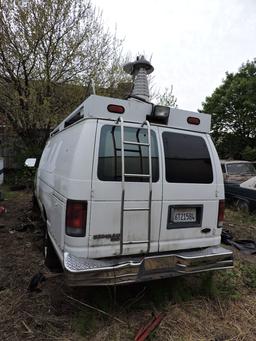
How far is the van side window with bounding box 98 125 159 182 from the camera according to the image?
122 inches

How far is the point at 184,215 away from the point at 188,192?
0.91 feet

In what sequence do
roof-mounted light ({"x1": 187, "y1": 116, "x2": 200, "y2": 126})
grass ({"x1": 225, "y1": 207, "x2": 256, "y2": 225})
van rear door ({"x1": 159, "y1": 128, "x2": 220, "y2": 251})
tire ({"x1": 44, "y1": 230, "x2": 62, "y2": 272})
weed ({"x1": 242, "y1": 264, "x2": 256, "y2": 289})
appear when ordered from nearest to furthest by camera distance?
van rear door ({"x1": 159, "y1": 128, "x2": 220, "y2": 251}) → roof-mounted light ({"x1": 187, "y1": 116, "x2": 200, "y2": 126}) → tire ({"x1": 44, "y1": 230, "x2": 62, "y2": 272}) → weed ({"x1": 242, "y1": 264, "x2": 256, "y2": 289}) → grass ({"x1": 225, "y1": 207, "x2": 256, "y2": 225})

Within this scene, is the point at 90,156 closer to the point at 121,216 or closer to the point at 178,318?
the point at 121,216

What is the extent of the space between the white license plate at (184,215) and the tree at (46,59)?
9.78 m

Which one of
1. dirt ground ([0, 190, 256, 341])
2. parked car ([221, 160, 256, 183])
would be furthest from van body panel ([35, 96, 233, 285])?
parked car ([221, 160, 256, 183])

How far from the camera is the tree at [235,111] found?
20.6 m

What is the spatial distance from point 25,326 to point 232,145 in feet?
70.5

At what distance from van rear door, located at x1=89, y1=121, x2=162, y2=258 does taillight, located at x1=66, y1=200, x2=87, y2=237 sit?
0.08 meters

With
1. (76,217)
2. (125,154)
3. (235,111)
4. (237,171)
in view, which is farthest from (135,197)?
(235,111)

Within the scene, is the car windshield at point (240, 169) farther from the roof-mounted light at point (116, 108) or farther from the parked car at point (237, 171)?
the roof-mounted light at point (116, 108)

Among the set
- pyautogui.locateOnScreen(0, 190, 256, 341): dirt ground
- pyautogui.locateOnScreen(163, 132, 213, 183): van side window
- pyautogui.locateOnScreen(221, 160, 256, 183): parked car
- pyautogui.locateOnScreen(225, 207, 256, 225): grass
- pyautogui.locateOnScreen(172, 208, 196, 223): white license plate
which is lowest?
pyautogui.locateOnScreen(0, 190, 256, 341): dirt ground

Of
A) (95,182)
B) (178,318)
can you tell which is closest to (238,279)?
(178,318)

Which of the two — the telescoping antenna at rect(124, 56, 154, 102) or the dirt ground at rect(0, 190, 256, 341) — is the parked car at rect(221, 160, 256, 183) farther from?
the telescoping antenna at rect(124, 56, 154, 102)

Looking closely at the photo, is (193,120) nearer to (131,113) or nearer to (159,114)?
(159,114)
